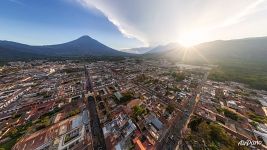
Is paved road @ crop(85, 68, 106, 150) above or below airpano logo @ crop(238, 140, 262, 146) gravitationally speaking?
below

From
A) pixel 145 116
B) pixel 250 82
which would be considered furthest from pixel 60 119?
pixel 250 82

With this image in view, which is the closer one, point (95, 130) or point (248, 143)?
point (248, 143)

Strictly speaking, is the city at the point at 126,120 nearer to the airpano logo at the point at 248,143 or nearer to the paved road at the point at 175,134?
the paved road at the point at 175,134

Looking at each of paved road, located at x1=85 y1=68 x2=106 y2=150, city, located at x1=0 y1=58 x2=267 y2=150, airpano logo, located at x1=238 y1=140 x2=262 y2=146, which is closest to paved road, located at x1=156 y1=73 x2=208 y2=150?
city, located at x1=0 y1=58 x2=267 y2=150

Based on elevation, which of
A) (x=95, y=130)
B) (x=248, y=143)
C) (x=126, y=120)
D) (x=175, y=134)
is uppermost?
(x=248, y=143)

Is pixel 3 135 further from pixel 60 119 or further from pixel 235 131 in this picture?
pixel 235 131

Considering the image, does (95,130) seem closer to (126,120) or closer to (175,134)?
(126,120)

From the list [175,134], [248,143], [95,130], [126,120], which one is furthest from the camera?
[126,120]

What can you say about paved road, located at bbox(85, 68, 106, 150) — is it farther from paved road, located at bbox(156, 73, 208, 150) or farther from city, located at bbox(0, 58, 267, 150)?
paved road, located at bbox(156, 73, 208, 150)

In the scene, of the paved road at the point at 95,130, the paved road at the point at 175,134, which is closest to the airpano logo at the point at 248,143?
the paved road at the point at 175,134

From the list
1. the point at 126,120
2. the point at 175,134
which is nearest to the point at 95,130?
the point at 126,120

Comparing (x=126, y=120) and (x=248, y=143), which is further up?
(x=248, y=143)
